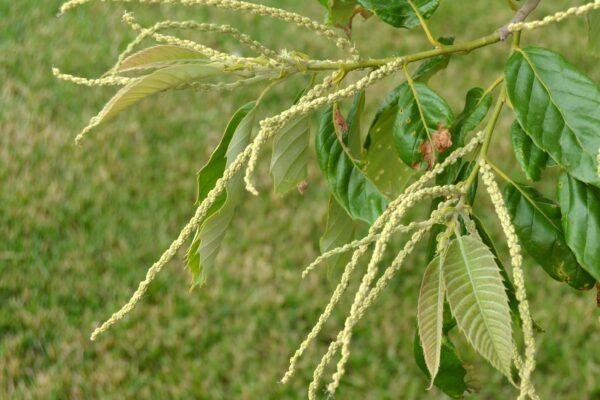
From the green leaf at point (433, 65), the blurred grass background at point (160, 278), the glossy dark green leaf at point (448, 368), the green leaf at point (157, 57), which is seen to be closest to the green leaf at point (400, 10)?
the green leaf at point (433, 65)

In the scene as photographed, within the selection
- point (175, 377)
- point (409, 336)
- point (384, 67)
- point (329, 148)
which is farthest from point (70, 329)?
point (384, 67)

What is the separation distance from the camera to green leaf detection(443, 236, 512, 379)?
805 mm

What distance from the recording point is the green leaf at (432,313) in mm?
831

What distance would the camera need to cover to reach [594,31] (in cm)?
127

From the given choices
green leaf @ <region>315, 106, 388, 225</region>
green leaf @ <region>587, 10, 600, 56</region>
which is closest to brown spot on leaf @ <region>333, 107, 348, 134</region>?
green leaf @ <region>315, 106, 388, 225</region>

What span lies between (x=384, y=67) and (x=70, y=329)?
7.24 feet

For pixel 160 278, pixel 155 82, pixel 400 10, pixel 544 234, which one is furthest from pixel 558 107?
pixel 160 278

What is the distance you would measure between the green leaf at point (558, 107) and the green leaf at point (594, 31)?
348 millimetres

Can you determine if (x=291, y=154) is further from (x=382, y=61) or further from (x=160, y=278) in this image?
(x=160, y=278)

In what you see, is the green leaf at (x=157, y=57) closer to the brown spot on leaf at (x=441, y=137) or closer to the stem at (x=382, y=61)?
the stem at (x=382, y=61)

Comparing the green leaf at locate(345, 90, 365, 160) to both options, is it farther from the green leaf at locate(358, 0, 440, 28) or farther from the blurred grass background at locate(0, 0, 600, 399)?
the blurred grass background at locate(0, 0, 600, 399)

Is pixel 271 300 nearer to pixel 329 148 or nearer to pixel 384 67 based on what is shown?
pixel 329 148

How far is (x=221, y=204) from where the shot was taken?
983mm

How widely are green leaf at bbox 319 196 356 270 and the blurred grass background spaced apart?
1.64m
